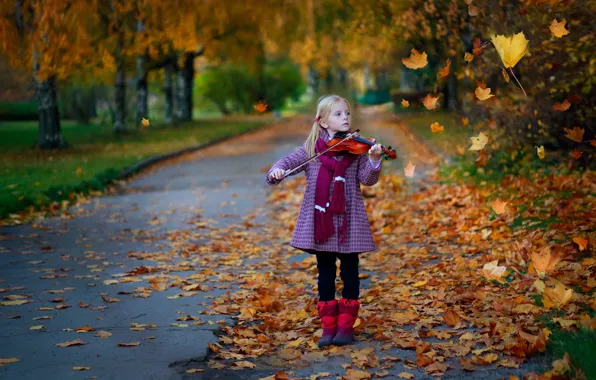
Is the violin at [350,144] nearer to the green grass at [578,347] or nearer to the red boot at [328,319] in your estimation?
the red boot at [328,319]

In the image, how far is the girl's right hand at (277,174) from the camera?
568cm

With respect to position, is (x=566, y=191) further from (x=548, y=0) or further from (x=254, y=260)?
(x=548, y=0)

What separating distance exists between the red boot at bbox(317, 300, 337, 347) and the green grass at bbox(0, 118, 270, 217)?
7723 mm

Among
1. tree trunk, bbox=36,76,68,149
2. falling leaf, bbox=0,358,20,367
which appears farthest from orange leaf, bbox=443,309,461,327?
tree trunk, bbox=36,76,68,149

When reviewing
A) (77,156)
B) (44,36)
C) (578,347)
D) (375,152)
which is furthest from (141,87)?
(578,347)

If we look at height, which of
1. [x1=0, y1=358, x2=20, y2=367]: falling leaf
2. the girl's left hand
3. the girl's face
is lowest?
[x1=0, y1=358, x2=20, y2=367]: falling leaf

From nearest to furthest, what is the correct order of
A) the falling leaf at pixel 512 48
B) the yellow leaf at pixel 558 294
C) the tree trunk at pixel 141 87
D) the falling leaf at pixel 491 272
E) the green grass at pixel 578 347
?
the green grass at pixel 578 347, the falling leaf at pixel 512 48, the yellow leaf at pixel 558 294, the falling leaf at pixel 491 272, the tree trunk at pixel 141 87

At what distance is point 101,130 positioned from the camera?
34.8 metres

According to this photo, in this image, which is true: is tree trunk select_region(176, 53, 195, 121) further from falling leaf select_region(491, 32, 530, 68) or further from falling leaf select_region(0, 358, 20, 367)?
falling leaf select_region(491, 32, 530, 68)

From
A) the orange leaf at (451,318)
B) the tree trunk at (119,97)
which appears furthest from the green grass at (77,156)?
the orange leaf at (451,318)

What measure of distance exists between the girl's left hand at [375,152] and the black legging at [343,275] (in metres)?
0.69

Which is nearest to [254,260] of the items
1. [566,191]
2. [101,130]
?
[566,191]

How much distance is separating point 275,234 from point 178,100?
3142 centimetres

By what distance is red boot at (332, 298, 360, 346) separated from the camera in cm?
580
